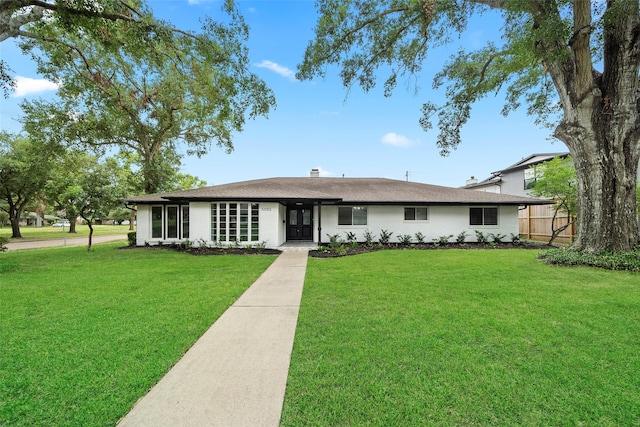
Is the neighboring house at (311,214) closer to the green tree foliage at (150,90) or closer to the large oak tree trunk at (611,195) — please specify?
the green tree foliage at (150,90)

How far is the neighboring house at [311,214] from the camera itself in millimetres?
12492

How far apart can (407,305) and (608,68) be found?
33.1 ft

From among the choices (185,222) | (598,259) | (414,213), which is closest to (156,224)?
(185,222)

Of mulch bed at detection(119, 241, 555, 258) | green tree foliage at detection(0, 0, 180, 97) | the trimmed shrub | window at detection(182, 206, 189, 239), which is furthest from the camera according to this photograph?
window at detection(182, 206, 189, 239)

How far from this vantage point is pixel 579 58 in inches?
317

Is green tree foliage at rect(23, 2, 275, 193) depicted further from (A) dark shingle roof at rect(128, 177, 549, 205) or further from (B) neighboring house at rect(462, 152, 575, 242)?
(B) neighboring house at rect(462, 152, 575, 242)

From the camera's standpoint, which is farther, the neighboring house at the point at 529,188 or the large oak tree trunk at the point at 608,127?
the neighboring house at the point at 529,188

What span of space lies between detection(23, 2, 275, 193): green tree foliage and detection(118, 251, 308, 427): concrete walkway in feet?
28.9

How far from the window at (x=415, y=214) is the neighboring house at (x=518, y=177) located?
34.4 feet

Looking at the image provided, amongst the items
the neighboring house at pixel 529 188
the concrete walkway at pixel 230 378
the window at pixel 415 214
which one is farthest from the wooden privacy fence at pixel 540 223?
the concrete walkway at pixel 230 378

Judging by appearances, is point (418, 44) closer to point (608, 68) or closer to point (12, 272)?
point (608, 68)

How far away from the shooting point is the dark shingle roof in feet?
39.7

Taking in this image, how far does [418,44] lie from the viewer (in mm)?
10766

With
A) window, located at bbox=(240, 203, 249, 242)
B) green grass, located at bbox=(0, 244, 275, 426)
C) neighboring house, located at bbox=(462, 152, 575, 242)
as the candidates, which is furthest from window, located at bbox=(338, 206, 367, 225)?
neighboring house, located at bbox=(462, 152, 575, 242)
